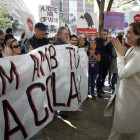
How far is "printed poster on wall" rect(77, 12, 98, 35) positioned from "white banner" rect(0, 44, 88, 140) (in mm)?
2986

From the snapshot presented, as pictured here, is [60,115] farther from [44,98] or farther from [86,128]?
[44,98]

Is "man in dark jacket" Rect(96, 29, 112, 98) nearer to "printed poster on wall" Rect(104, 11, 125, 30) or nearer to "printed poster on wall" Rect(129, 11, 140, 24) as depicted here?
"printed poster on wall" Rect(104, 11, 125, 30)

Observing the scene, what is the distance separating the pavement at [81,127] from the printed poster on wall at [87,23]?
10.4ft

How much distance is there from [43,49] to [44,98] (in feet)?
2.38

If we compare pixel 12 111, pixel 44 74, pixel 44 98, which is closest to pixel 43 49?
pixel 44 74

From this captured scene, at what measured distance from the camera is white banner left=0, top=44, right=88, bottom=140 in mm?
1553

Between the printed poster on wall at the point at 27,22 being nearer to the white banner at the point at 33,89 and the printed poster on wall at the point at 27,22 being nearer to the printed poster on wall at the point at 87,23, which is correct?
the white banner at the point at 33,89

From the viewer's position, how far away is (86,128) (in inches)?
98.0

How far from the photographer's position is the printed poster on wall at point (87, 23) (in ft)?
17.4

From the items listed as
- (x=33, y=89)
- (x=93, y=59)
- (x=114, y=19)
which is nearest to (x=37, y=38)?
(x=33, y=89)

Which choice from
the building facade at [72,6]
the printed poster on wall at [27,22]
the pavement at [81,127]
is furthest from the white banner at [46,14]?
the building facade at [72,6]

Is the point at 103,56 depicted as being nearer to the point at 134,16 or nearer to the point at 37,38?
the point at 37,38

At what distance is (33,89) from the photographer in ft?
6.05

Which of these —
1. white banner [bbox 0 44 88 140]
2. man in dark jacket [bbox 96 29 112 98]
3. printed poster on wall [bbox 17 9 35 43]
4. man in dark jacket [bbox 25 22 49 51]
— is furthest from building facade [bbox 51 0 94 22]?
white banner [bbox 0 44 88 140]
